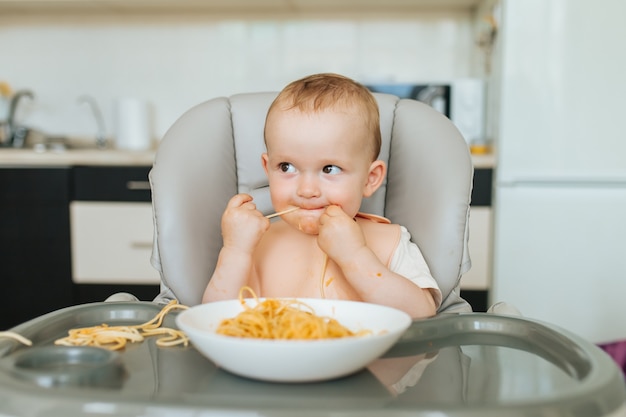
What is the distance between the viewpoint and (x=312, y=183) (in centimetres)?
107

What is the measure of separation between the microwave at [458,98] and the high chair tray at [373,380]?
170cm

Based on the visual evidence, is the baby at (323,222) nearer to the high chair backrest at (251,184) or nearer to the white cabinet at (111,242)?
the high chair backrest at (251,184)

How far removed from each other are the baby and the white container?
1.76m

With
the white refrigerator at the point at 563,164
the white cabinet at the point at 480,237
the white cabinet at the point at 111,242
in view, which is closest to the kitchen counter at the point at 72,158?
the white cabinet at the point at 111,242

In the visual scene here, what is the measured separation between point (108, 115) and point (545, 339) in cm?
252

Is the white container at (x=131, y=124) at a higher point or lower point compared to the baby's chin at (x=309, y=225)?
higher

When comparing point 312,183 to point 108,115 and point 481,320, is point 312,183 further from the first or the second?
point 108,115

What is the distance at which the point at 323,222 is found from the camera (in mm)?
994

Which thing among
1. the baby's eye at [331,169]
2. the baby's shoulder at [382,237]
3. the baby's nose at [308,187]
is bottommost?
the baby's shoulder at [382,237]

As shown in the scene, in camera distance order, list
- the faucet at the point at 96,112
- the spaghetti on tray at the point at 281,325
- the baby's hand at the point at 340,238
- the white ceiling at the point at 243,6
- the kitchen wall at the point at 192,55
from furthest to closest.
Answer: the faucet at the point at 96,112, the kitchen wall at the point at 192,55, the white ceiling at the point at 243,6, the baby's hand at the point at 340,238, the spaghetti on tray at the point at 281,325

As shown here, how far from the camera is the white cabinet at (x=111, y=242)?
8.15 ft

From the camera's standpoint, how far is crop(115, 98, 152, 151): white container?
9.16 feet

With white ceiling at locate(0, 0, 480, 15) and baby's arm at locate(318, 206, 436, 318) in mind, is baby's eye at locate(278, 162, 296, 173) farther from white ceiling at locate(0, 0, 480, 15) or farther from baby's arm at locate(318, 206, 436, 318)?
white ceiling at locate(0, 0, 480, 15)

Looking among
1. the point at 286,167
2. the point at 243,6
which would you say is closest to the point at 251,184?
the point at 286,167
